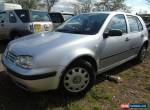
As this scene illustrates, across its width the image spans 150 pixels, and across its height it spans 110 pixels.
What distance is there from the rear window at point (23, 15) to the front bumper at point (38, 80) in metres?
5.10

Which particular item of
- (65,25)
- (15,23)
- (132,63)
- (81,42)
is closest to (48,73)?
(81,42)

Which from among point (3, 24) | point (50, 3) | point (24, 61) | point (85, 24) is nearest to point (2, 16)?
point (3, 24)

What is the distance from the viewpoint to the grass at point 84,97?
3.82 meters

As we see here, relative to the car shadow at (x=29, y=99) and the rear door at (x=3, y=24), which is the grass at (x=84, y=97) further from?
the rear door at (x=3, y=24)

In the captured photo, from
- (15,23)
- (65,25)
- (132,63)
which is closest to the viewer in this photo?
(65,25)

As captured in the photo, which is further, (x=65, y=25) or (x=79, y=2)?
(x=79, y=2)

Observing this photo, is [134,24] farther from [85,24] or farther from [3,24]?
[3,24]

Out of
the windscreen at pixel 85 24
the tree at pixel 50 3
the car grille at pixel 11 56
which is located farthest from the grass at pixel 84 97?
the tree at pixel 50 3

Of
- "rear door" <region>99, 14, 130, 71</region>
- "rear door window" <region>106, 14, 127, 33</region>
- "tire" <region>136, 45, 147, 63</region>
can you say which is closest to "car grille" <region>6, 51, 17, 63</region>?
"rear door" <region>99, 14, 130, 71</region>

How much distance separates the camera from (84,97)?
419 cm

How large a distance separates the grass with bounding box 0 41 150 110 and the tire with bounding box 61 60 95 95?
17cm

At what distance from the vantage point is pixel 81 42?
4.05m

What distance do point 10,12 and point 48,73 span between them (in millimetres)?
6363

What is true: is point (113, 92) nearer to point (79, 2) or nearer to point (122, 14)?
point (122, 14)
